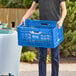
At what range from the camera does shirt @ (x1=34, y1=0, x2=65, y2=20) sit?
17.7ft

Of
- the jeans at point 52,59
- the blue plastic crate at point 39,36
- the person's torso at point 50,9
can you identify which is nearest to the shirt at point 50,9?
the person's torso at point 50,9

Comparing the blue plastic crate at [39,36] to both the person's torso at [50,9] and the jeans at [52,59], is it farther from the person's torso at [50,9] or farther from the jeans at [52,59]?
the jeans at [52,59]

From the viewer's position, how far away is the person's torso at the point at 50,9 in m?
5.39

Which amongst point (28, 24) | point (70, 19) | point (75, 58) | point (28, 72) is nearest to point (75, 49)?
point (75, 58)

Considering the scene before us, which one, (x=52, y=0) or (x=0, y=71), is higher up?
(x=52, y=0)

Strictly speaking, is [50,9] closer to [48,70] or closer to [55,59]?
[55,59]

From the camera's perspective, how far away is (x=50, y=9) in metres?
5.39

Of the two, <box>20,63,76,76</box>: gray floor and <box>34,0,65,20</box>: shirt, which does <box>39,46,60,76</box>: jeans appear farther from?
<box>20,63,76,76</box>: gray floor

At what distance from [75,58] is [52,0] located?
3710mm

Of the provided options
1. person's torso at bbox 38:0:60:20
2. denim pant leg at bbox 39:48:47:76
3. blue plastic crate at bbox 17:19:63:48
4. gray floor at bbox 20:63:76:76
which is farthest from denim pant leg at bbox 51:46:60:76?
gray floor at bbox 20:63:76:76

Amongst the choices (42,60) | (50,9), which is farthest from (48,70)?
(50,9)

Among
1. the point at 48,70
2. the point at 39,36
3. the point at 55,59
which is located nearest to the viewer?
the point at 39,36

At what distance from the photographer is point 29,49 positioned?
30.6ft

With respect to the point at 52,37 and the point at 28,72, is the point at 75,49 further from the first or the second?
the point at 52,37
